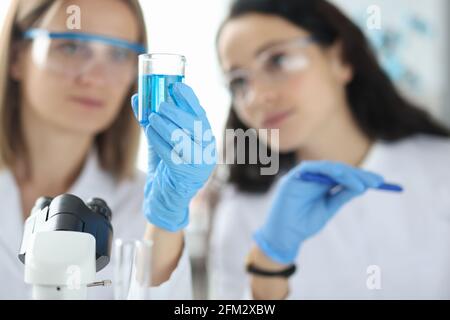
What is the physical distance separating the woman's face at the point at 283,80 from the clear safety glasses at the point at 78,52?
0.41 metres

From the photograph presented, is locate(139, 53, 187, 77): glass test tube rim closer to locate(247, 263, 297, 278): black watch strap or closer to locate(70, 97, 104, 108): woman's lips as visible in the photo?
locate(70, 97, 104, 108): woman's lips

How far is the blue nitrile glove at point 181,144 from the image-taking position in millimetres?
1123

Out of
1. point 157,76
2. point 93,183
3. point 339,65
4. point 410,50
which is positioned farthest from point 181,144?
point 410,50

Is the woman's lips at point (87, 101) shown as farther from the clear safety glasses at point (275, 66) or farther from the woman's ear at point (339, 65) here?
the woman's ear at point (339, 65)

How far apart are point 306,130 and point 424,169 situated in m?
0.52

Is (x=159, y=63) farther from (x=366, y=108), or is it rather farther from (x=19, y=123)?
(x=366, y=108)

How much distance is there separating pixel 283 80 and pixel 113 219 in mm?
825

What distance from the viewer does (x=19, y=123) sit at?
184 centimetres

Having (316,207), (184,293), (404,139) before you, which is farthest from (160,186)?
(404,139)

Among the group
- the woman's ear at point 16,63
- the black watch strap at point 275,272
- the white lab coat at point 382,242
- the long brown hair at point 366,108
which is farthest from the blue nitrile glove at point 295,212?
the woman's ear at point 16,63

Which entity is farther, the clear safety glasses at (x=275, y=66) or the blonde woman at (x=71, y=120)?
the clear safety glasses at (x=275, y=66)

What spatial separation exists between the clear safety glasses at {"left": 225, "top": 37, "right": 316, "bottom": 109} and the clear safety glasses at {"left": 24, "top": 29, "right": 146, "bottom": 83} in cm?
43

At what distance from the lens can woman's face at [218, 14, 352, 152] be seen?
1.83 metres

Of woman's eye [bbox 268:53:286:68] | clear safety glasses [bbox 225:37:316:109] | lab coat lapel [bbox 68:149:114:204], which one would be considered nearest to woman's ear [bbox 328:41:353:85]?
clear safety glasses [bbox 225:37:316:109]
